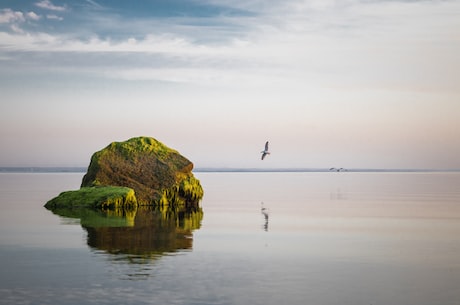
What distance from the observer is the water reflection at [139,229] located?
25688 mm

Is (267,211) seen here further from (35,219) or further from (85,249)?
(85,249)

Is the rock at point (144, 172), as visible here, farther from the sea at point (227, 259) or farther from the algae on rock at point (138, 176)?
the sea at point (227, 259)

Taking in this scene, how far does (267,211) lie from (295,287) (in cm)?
2830

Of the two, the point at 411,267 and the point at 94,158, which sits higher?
the point at 94,158

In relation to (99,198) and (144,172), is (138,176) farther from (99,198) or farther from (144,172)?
(99,198)

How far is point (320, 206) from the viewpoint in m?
52.9

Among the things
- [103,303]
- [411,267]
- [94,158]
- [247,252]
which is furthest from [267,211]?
[103,303]

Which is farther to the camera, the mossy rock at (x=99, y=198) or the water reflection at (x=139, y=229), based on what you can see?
the mossy rock at (x=99, y=198)

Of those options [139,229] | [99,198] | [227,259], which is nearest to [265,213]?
[99,198]

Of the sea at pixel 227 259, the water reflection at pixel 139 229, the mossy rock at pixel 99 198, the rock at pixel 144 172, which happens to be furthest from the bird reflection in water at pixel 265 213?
the mossy rock at pixel 99 198

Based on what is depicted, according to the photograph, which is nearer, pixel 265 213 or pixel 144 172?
pixel 265 213

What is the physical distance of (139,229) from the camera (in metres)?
32.9

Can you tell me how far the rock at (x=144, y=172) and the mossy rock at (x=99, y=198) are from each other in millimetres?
1318

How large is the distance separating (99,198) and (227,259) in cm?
2345
